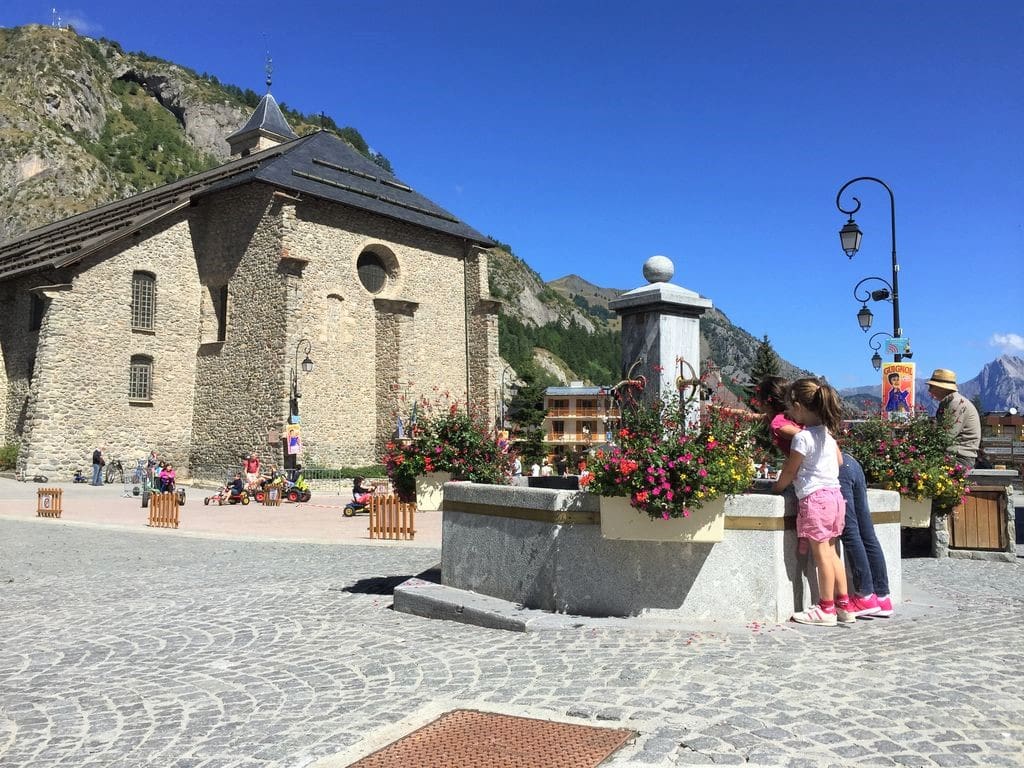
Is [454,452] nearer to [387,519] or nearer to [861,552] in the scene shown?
→ [861,552]

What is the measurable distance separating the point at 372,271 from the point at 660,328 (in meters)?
26.1

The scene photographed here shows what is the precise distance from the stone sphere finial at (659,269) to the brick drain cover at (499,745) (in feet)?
15.5

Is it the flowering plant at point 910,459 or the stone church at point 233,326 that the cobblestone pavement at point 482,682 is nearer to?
the flowering plant at point 910,459

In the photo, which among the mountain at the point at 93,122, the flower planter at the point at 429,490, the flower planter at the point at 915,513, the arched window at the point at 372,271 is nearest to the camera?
the flower planter at the point at 429,490

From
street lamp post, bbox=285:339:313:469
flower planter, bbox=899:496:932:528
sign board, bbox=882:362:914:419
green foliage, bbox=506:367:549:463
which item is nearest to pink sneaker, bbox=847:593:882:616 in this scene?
flower planter, bbox=899:496:932:528

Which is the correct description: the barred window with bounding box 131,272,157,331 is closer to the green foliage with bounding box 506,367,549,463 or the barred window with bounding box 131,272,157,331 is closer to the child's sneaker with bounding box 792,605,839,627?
A: the child's sneaker with bounding box 792,605,839,627

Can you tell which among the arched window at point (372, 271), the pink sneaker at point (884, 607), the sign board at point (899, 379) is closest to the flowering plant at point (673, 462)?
the pink sneaker at point (884, 607)

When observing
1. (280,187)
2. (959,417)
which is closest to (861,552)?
(959,417)

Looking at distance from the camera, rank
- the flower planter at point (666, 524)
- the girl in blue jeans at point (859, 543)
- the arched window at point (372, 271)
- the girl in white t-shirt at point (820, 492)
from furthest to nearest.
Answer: the arched window at point (372, 271), the girl in blue jeans at point (859, 543), the girl in white t-shirt at point (820, 492), the flower planter at point (666, 524)

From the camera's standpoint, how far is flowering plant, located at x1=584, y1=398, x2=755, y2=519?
5.08 m

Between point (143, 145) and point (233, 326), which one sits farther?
point (143, 145)

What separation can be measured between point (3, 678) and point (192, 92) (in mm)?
112519

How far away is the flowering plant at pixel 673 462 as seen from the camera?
200 inches

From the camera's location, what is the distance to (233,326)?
1150 inches
